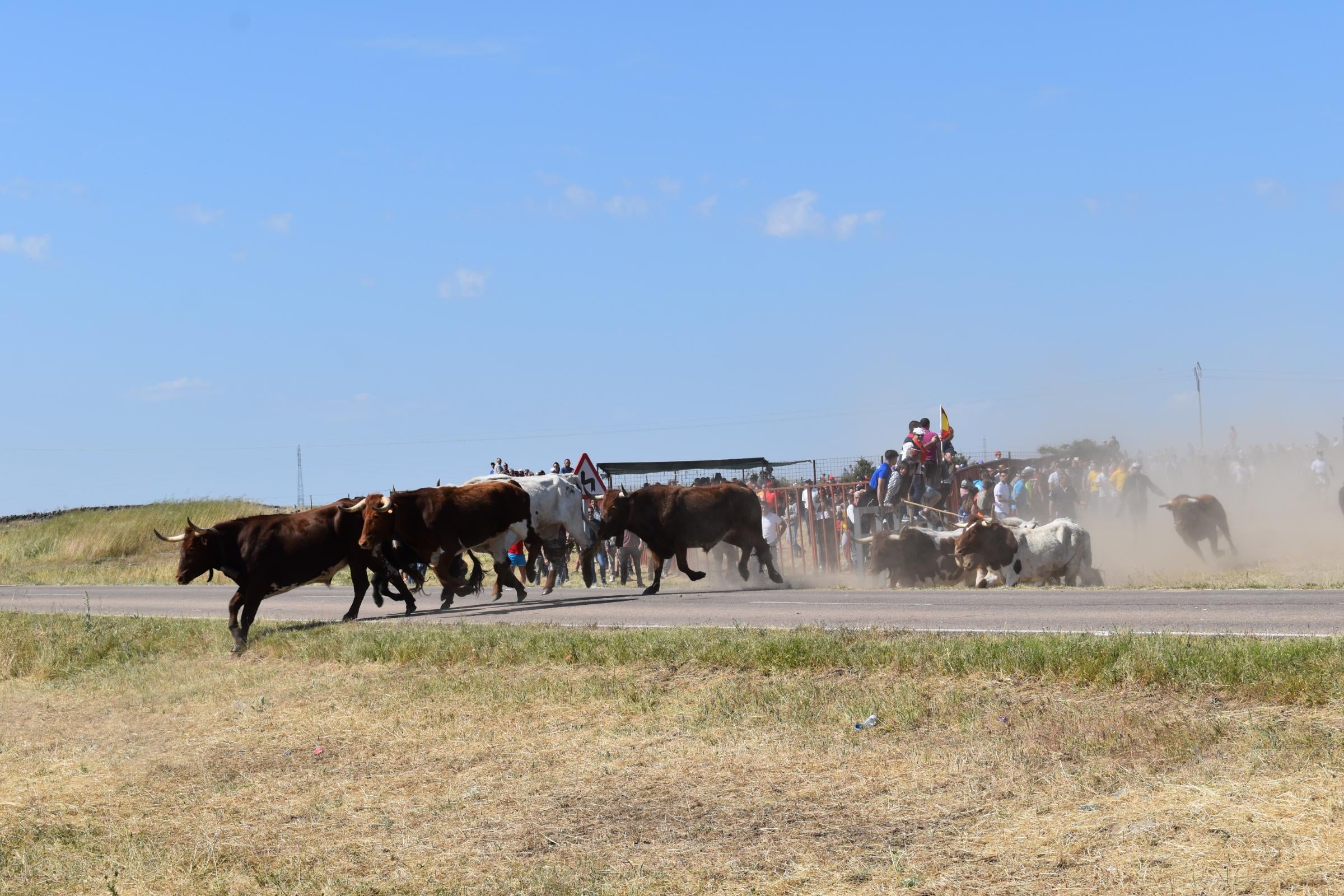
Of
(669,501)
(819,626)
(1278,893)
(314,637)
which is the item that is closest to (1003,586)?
(669,501)

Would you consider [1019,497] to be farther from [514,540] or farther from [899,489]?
[514,540]

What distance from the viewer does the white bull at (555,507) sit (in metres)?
19.7

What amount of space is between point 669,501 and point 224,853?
Result: 43.2 feet

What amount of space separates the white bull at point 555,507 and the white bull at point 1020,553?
5569mm

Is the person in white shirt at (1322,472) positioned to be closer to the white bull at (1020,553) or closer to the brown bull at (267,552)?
the white bull at (1020,553)

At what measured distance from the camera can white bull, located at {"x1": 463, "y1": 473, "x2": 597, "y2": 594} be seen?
19734mm

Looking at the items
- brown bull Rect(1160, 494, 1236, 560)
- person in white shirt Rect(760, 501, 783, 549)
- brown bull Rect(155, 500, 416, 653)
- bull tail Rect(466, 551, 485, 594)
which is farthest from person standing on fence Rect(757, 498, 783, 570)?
brown bull Rect(155, 500, 416, 653)

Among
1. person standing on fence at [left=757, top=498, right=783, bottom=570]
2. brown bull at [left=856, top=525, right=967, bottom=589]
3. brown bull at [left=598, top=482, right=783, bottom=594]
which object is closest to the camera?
brown bull at [left=598, top=482, right=783, bottom=594]

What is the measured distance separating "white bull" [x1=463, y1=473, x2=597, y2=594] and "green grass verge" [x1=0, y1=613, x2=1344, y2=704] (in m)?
4.31

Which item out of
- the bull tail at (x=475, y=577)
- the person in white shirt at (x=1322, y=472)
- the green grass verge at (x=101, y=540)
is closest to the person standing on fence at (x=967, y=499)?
the bull tail at (x=475, y=577)

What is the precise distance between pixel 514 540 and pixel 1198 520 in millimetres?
13420

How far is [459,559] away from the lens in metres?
19.7

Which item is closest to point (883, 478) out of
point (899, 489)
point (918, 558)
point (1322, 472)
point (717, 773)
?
point (899, 489)

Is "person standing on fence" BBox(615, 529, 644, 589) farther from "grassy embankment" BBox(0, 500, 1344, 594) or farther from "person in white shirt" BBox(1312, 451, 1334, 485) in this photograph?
"person in white shirt" BBox(1312, 451, 1334, 485)
